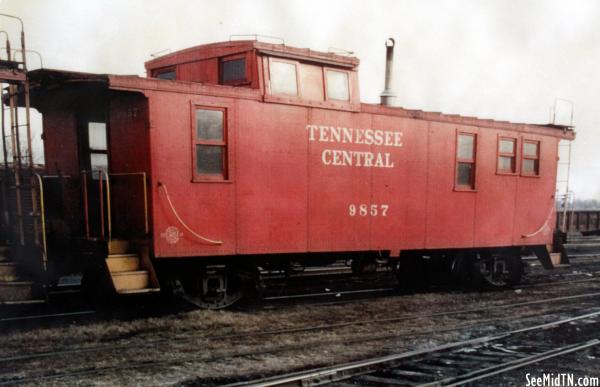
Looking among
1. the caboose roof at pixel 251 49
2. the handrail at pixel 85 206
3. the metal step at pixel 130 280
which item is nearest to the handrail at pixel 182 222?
the metal step at pixel 130 280

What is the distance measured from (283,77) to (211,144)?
70.2 inches

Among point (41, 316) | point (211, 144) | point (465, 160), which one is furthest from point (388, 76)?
point (41, 316)

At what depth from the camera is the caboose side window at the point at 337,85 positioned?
356 inches

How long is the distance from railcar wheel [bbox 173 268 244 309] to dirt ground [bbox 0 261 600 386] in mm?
216

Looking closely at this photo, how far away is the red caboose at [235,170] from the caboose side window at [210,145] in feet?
0.06

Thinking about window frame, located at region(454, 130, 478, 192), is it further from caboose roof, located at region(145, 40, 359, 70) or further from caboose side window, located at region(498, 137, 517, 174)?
caboose roof, located at region(145, 40, 359, 70)

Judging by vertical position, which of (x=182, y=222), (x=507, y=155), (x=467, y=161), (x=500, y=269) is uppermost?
(x=507, y=155)

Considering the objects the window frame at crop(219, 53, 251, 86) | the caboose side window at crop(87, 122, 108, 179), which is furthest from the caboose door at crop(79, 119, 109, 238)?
the window frame at crop(219, 53, 251, 86)

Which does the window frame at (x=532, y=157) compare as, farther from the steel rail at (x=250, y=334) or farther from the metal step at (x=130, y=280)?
the metal step at (x=130, y=280)

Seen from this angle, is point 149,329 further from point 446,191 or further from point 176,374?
point 446,191

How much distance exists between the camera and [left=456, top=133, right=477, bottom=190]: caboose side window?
1064 centimetres

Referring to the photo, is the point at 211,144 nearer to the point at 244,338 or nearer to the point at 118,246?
the point at 118,246

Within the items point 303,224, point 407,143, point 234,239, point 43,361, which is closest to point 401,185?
point 407,143

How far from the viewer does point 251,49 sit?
841 cm
